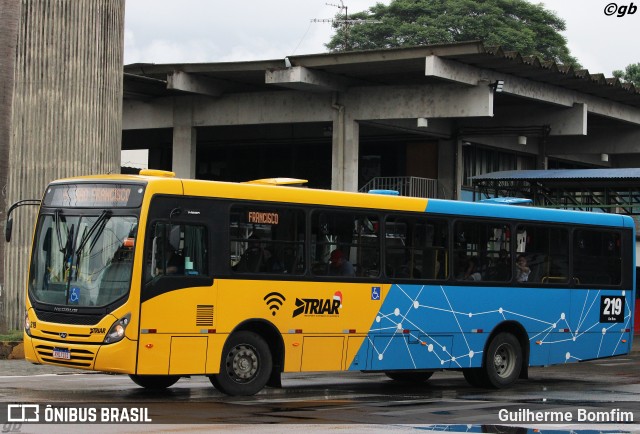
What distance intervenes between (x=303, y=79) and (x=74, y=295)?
67.2 feet

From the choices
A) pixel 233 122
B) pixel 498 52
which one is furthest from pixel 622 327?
pixel 233 122

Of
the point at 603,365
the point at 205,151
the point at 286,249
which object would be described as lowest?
the point at 603,365

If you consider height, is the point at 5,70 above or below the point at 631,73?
below

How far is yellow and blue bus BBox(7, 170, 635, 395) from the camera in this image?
15.1 m

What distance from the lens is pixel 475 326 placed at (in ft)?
63.2

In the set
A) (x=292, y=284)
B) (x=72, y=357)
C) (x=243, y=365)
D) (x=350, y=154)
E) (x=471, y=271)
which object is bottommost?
(x=243, y=365)

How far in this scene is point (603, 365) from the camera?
25.8 meters

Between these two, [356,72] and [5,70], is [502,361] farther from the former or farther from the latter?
[356,72]

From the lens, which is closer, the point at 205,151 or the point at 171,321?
the point at 171,321

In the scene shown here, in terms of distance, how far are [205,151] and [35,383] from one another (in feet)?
99.0

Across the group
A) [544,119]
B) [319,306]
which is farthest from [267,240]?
[544,119]

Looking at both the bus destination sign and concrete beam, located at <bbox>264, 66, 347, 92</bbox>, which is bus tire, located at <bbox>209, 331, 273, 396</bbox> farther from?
concrete beam, located at <bbox>264, 66, 347, 92</bbox>

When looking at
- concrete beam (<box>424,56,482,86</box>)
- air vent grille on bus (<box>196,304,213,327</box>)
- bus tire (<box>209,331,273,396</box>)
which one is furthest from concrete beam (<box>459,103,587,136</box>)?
air vent grille on bus (<box>196,304,213,327</box>)

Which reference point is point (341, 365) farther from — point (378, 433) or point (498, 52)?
point (498, 52)
